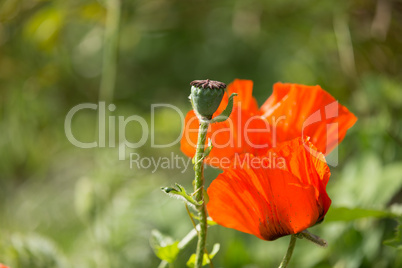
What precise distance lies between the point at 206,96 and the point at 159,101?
1.32 meters

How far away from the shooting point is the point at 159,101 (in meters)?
1.73

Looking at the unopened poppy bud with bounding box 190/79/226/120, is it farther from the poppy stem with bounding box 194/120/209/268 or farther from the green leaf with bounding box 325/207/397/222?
the green leaf with bounding box 325/207/397/222

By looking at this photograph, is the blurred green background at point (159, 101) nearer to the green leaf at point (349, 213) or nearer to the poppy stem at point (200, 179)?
the green leaf at point (349, 213)

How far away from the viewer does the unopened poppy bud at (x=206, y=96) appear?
419 millimetres

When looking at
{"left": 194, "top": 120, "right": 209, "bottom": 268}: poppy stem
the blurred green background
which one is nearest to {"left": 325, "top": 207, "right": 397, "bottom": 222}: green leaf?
the blurred green background

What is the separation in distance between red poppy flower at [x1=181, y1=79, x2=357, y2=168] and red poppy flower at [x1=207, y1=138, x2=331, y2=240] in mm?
56

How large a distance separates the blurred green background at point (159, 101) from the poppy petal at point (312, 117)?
0.13 meters

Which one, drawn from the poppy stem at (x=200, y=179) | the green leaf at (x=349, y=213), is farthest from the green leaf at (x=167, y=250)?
the green leaf at (x=349, y=213)

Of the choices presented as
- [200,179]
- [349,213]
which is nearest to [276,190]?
[200,179]

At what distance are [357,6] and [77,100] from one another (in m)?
0.93

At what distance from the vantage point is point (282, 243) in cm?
94

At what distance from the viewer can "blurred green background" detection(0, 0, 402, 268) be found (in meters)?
0.85

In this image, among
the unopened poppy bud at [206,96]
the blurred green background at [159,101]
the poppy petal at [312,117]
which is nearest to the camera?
the unopened poppy bud at [206,96]

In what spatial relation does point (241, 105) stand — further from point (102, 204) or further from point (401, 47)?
point (401, 47)
